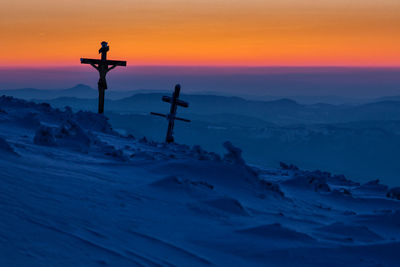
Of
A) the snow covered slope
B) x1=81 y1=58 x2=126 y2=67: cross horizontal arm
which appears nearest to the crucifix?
x1=81 y1=58 x2=126 y2=67: cross horizontal arm

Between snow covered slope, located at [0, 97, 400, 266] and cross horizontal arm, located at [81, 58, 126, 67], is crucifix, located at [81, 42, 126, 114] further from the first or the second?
snow covered slope, located at [0, 97, 400, 266]

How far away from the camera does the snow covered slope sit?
13.6ft

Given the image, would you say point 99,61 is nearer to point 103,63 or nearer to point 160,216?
point 103,63

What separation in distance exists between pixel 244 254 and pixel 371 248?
1.36 m

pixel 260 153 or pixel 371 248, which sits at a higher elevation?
pixel 371 248

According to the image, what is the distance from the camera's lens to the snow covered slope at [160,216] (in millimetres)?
4160

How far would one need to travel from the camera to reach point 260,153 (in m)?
153

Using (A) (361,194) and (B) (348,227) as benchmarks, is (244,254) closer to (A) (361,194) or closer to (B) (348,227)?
(B) (348,227)

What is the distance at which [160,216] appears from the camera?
17.8ft

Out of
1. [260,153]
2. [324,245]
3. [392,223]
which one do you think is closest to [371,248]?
[324,245]

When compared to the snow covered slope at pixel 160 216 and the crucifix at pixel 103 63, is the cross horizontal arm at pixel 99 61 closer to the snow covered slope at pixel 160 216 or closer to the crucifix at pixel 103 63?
the crucifix at pixel 103 63

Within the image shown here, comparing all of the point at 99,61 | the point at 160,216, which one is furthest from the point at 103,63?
the point at 160,216

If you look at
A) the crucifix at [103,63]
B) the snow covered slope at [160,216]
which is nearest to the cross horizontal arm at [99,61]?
the crucifix at [103,63]

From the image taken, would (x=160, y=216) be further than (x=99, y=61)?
No
